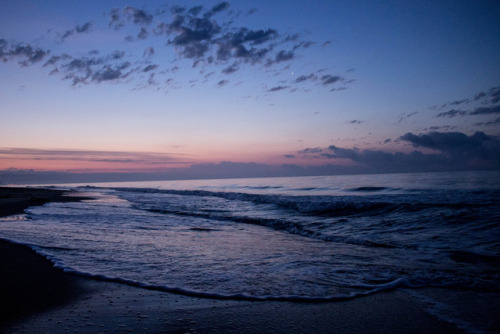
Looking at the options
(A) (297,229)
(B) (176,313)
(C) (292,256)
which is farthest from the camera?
(A) (297,229)

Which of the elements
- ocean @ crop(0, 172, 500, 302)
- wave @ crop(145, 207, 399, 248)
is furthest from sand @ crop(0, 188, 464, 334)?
wave @ crop(145, 207, 399, 248)

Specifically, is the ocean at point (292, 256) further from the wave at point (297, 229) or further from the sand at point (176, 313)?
the sand at point (176, 313)

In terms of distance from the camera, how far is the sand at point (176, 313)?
2789 mm

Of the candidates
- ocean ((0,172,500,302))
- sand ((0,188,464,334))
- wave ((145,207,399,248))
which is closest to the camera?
sand ((0,188,464,334))

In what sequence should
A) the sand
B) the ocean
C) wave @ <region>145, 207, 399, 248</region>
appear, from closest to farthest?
the sand
the ocean
wave @ <region>145, 207, 399, 248</region>

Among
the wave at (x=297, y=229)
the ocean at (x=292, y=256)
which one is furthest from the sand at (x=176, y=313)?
the wave at (x=297, y=229)

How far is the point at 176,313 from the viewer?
3.13 metres

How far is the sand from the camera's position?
279 centimetres

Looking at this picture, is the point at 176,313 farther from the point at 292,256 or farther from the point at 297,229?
the point at 297,229

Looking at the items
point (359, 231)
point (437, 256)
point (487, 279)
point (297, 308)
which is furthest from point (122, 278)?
point (359, 231)

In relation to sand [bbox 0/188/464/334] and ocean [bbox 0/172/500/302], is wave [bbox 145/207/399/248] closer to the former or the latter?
ocean [bbox 0/172/500/302]

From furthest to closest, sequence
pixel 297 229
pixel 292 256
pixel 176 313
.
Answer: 1. pixel 297 229
2. pixel 292 256
3. pixel 176 313

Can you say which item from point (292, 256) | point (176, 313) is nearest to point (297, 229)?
point (292, 256)

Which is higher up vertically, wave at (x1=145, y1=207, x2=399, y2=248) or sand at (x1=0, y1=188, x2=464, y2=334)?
sand at (x1=0, y1=188, x2=464, y2=334)
